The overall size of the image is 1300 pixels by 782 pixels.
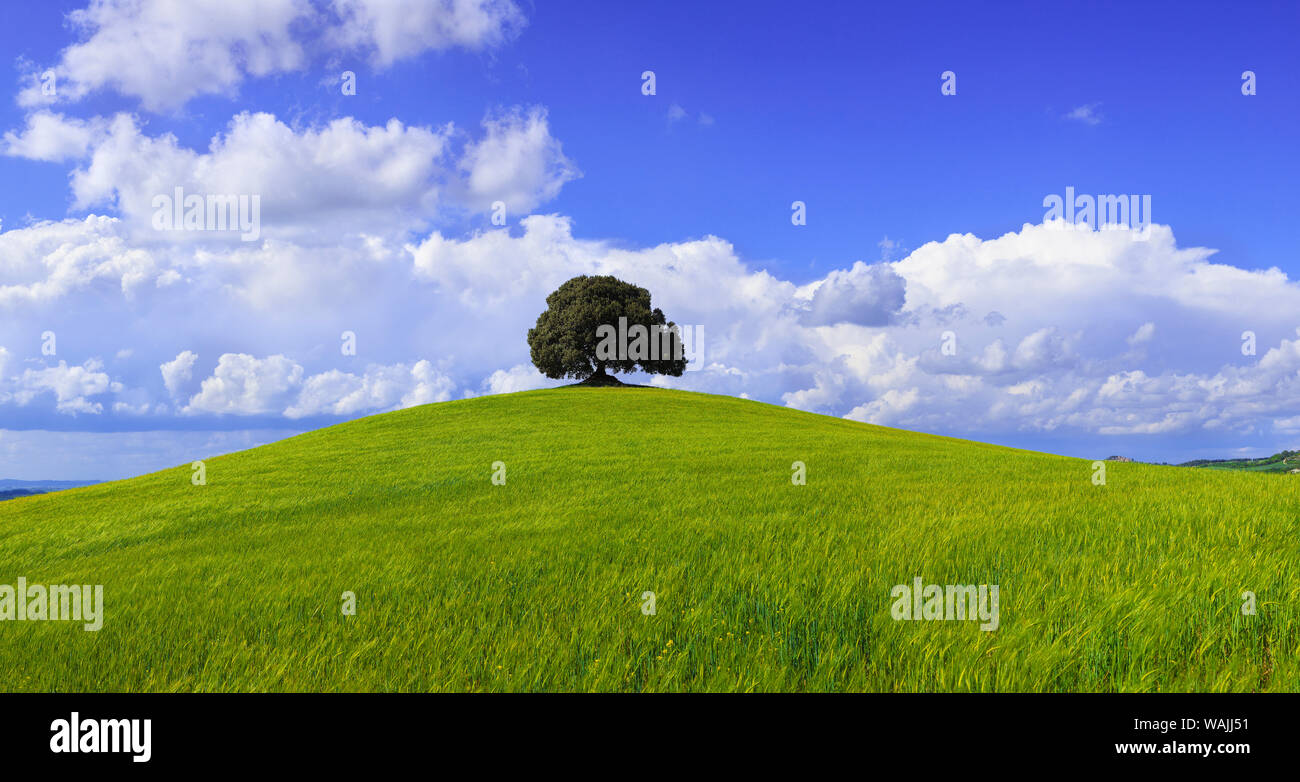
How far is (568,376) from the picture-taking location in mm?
63656

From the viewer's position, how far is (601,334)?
60500 millimetres

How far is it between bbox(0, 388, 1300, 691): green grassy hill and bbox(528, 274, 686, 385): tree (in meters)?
44.3

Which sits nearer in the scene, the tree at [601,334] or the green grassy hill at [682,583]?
the green grassy hill at [682,583]

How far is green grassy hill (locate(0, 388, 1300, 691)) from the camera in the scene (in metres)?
4.67

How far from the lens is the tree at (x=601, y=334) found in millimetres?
60938

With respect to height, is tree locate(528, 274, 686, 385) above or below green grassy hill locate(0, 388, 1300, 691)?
above

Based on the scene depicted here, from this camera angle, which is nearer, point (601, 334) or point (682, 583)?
point (682, 583)

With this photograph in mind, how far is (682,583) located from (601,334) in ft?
178

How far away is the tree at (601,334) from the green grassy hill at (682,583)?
44318 millimetres

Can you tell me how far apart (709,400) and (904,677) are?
47.6m

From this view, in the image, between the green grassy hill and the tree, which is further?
the tree

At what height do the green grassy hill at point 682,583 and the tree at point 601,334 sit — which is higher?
the tree at point 601,334
